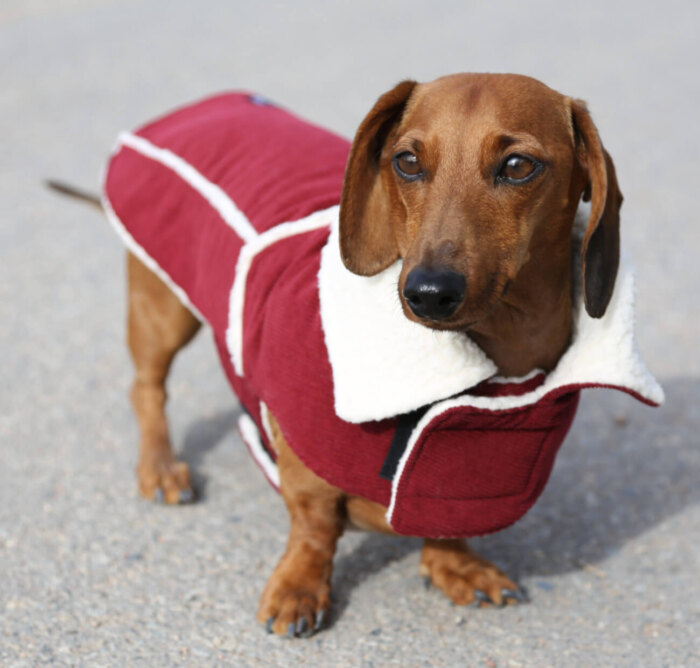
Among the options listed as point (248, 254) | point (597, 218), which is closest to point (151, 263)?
point (248, 254)

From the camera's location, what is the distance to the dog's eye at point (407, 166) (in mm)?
2146

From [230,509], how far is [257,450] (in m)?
0.36

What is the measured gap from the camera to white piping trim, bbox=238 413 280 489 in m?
2.84

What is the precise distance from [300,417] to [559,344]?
0.64 meters

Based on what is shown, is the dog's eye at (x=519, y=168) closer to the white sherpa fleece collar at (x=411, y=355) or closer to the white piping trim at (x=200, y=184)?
the white sherpa fleece collar at (x=411, y=355)

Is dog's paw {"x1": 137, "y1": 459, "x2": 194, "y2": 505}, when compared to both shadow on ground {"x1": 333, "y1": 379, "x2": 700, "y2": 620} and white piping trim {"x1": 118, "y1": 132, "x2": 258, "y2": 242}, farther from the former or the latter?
white piping trim {"x1": 118, "y1": 132, "x2": 258, "y2": 242}

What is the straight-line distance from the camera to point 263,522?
313cm

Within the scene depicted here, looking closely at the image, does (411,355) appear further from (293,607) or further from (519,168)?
(293,607)

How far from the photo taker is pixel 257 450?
2945 millimetres

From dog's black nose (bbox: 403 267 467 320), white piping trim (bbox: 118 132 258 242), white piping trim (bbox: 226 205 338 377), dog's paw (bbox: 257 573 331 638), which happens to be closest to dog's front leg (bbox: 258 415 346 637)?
dog's paw (bbox: 257 573 331 638)

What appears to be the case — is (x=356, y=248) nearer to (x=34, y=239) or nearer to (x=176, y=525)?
(x=176, y=525)

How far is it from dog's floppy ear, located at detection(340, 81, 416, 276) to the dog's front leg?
60 centimetres

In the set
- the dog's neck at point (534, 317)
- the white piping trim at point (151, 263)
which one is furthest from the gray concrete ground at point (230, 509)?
the dog's neck at point (534, 317)

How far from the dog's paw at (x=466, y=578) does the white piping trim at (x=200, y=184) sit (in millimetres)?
1025
